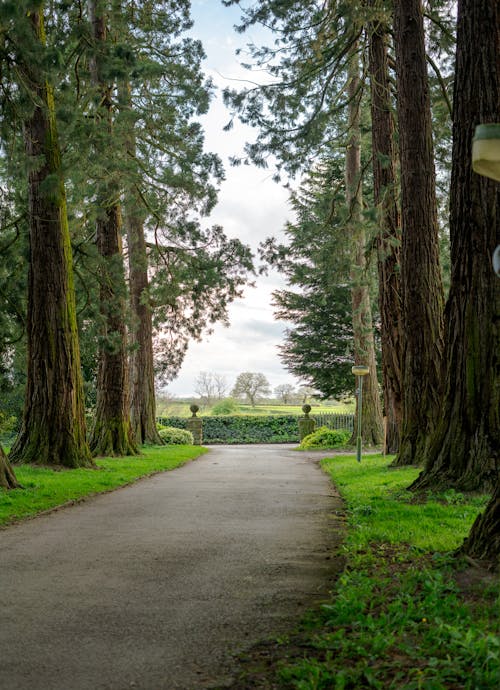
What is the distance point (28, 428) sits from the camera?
461 inches

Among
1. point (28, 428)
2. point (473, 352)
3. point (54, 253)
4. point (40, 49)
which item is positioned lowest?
point (28, 428)

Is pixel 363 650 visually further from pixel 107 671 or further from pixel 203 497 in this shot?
pixel 203 497

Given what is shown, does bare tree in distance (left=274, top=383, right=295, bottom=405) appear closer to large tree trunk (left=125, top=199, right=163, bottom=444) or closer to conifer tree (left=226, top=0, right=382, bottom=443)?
large tree trunk (left=125, top=199, right=163, bottom=444)

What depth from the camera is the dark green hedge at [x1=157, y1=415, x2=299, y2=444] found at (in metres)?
34.8

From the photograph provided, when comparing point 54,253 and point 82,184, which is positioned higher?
point 82,184

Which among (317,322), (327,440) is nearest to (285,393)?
(317,322)

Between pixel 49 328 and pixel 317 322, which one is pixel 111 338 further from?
pixel 317 322

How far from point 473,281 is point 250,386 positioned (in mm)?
42829

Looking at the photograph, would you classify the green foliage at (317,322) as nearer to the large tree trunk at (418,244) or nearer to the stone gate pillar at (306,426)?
the stone gate pillar at (306,426)

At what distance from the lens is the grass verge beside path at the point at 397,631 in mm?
2785

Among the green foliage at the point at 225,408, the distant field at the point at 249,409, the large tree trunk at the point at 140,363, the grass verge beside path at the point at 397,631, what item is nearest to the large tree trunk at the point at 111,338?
the large tree trunk at the point at 140,363

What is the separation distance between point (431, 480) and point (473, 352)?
160 centimetres

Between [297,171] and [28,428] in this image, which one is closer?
[28,428]

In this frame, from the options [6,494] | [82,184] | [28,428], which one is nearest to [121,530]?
[6,494]
